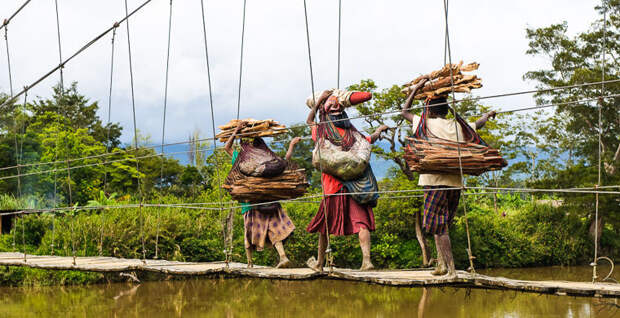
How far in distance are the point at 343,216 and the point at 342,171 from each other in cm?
42

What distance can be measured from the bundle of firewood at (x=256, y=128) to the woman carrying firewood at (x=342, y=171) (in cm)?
64

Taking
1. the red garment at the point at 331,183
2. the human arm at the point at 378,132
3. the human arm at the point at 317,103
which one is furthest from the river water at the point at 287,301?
the human arm at the point at 317,103

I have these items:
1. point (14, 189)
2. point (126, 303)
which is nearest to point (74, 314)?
point (126, 303)

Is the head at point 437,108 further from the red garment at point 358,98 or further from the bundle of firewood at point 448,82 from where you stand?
the red garment at point 358,98

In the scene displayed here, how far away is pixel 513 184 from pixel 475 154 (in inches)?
526

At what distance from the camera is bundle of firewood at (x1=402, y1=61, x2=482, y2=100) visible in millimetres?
5215

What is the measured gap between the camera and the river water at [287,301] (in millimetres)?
9359

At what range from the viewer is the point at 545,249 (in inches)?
546

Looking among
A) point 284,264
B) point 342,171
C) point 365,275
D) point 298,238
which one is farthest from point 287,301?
point 365,275

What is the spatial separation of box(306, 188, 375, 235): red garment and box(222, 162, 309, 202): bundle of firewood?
2.01 feet

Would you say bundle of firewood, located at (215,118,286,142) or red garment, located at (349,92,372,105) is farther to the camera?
bundle of firewood, located at (215,118,286,142)

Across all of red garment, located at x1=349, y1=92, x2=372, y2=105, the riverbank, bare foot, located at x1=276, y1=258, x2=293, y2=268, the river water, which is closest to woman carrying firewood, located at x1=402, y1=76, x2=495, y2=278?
red garment, located at x1=349, y1=92, x2=372, y2=105

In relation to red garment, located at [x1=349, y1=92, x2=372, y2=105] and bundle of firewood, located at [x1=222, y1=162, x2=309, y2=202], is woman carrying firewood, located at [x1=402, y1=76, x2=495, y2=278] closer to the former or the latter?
red garment, located at [x1=349, y1=92, x2=372, y2=105]

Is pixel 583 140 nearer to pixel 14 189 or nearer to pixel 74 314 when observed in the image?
pixel 74 314
